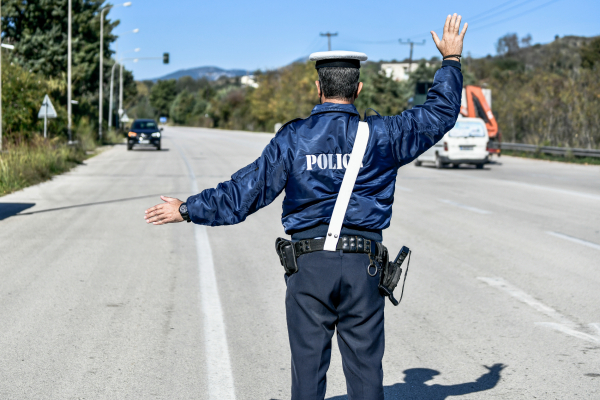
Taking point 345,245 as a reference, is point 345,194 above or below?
above

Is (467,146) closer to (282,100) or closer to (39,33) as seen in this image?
(39,33)

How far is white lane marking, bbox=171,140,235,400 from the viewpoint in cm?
450

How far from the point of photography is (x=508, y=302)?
268 inches

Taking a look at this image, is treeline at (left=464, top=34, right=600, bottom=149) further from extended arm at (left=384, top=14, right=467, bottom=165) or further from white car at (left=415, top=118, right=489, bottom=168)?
extended arm at (left=384, top=14, right=467, bottom=165)

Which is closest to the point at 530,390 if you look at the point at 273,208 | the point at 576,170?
the point at 273,208

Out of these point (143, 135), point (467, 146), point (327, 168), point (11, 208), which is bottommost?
point (11, 208)

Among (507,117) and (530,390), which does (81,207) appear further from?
(507,117)

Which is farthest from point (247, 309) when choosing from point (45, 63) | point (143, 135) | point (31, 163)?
point (45, 63)

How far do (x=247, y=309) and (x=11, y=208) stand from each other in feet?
30.0

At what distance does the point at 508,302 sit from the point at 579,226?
6.01 meters

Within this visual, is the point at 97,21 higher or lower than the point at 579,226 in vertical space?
higher

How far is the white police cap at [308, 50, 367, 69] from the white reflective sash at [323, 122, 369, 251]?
0.33 metres

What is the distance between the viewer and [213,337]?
18.3ft

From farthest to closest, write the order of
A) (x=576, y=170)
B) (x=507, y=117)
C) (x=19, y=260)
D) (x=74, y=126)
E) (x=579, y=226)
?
(x=507, y=117) < (x=74, y=126) < (x=576, y=170) < (x=579, y=226) < (x=19, y=260)
